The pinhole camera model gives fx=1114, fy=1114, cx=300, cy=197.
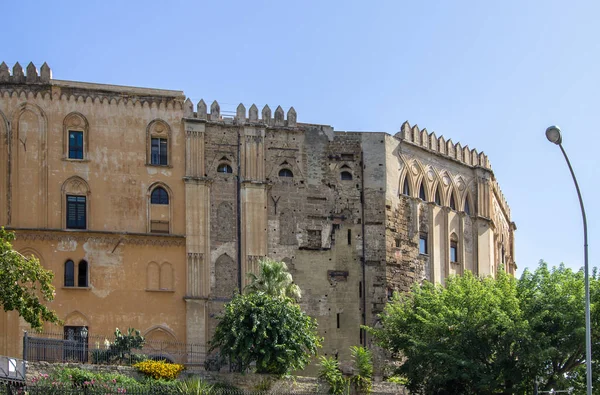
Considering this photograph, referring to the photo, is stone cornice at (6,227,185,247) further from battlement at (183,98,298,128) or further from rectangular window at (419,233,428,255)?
rectangular window at (419,233,428,255)

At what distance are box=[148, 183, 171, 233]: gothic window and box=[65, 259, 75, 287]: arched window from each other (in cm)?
375

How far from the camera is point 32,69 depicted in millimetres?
49594

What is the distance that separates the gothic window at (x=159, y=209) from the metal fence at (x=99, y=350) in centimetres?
515

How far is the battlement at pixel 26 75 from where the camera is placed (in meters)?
49.3

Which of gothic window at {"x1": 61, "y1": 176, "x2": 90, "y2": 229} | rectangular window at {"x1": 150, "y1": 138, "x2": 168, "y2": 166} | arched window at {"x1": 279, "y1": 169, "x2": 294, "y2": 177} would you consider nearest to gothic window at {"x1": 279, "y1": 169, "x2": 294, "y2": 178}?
arched window at {"x1": 279, "y1": 169, "x2": 294, "y2": 177}

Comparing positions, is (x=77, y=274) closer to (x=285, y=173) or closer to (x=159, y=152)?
(x=159, y=152)

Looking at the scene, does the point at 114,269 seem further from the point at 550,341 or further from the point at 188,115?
the point at 550,341

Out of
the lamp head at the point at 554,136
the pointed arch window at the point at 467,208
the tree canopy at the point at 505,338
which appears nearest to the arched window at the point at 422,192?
the pointed arch window at the point at 467,208

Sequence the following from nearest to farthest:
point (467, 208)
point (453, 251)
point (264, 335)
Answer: point (264, 335)
point (453, 251)
point (467, 208)

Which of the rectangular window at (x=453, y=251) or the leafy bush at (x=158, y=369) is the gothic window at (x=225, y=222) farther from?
the rectangular window at (x=453, y=251)

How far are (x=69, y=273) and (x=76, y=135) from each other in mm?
6210

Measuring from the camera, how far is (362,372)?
45.6 meters

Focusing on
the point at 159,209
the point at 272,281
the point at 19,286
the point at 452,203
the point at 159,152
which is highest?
the point at 159,152

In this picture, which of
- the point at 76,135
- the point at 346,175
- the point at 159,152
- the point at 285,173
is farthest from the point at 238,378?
the point at 346,175
